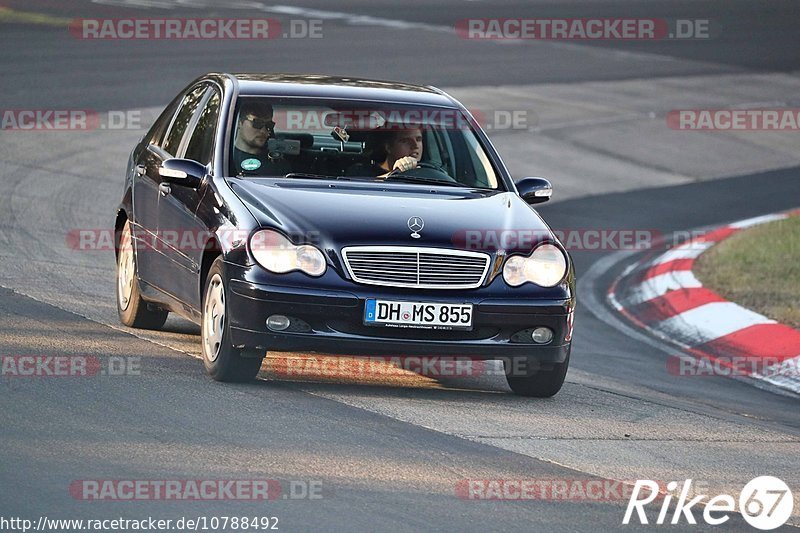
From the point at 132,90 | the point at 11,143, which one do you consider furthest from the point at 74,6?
the point at 11,143

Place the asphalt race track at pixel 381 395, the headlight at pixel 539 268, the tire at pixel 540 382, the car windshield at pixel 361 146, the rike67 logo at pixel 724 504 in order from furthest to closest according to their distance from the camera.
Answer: the car windshield at pixel 361 146 < the tire at pixel 540 382 < the headlight at pixel 539 268 < the rike67 logo at pixel 724 504 < the asphalt race track at pixel 381 395

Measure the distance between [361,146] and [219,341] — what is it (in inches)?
63.0

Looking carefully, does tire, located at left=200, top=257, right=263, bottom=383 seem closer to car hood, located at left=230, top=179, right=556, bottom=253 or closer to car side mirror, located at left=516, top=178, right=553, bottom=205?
car hood, located at left=230, top=179, right=556, bottom=253

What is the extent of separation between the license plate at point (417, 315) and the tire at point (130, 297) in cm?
222

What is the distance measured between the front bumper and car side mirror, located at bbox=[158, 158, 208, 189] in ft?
2.85

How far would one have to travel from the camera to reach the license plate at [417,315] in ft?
26.3

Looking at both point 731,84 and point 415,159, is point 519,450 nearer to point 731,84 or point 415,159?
point 415,159

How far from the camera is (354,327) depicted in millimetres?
8023

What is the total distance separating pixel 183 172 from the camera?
28.8ft

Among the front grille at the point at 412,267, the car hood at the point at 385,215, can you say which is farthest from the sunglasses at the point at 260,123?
the front grille at the point at 412,267

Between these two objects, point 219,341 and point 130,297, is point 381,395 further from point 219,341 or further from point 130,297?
point 130,297

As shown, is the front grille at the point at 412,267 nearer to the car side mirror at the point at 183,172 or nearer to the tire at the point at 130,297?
the car side mirror at the point at 183,172

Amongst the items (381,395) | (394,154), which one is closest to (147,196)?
(394,154)

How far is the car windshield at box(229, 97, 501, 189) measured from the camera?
905 cm
